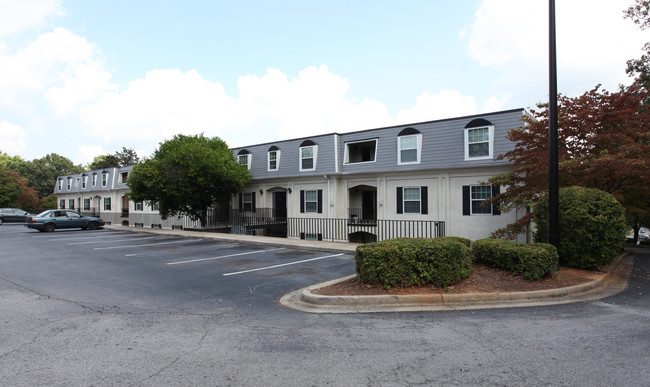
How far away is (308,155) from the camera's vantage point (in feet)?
73.1

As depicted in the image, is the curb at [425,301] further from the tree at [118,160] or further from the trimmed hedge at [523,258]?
the tree at [118,160]

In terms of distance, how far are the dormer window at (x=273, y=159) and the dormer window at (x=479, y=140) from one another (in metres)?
12.2

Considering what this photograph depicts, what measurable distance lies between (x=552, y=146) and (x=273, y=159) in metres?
18.6

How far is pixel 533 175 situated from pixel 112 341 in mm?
12352

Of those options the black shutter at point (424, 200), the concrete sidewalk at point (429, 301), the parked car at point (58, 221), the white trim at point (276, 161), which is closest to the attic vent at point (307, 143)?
the white trim at point (276, 161)

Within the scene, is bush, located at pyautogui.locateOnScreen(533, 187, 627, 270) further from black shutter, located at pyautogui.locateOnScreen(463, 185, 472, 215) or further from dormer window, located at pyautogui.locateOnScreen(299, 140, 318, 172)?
dormer window, located at pyautogui.locateOnScreen(299, 140, 318, 172)

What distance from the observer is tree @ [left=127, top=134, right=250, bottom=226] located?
21.1m

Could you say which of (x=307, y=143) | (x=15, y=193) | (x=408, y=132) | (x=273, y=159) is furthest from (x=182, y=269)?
(x=15, y=193)

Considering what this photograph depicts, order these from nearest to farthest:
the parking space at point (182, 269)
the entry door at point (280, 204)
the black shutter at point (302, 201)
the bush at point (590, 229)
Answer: the parking space at point (182, 269)
the bush at point (590, 229)
the black shutter at point (302, 201)
the entry door at point (280, 204)

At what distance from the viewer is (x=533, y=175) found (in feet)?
38.4

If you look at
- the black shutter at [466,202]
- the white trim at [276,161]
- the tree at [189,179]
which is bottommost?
the black shutter at [466,202]

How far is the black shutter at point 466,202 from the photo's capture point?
1722 cm

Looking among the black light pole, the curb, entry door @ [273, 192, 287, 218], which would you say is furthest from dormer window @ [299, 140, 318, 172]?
the curb

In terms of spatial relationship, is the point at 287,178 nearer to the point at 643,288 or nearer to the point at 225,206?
the point at 225,206
